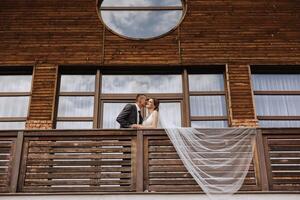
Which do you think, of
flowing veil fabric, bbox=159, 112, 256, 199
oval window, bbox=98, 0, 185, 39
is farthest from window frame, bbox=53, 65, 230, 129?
flowing veil fabric, bbox=159, 112, 256, 199

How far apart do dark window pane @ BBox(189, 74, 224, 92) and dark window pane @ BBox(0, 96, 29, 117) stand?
3.83 meters

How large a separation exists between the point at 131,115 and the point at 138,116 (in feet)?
0.58

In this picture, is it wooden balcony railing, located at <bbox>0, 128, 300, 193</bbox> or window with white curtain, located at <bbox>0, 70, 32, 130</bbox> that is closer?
wooden balcony railing, located at <bbox>0, 128, 300, 193</bbox>

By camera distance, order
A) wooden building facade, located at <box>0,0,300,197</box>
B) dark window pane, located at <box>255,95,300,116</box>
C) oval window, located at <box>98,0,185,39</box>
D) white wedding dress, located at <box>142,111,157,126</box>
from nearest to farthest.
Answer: white wedding dress, located at <box>142,111,157,126</box> → wooden building facade, located at <box>0,0,300,197</box> → dark window pane, located at <box>255,95,300,116</box> → oval window, located at <box>98,0,185,39</box>

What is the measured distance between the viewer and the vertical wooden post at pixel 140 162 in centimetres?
894

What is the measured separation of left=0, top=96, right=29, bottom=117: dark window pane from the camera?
37.0 feet

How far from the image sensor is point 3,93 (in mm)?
11516

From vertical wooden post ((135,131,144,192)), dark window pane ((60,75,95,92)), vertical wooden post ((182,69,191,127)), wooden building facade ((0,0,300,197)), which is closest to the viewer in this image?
vertical wooden post ((135,131,144,192))

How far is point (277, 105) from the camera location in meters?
11.4

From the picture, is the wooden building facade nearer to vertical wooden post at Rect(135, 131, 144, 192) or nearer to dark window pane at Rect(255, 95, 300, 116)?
dark window pane at Rect(255, 95, 300, 116)

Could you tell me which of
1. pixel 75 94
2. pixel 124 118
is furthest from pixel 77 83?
pixel 124 118

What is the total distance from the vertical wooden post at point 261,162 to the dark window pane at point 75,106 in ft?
12.7

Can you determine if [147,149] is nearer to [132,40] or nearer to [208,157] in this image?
[208,157]

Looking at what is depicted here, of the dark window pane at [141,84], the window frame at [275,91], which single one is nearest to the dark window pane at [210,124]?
the window frame at [275,91]
